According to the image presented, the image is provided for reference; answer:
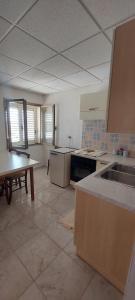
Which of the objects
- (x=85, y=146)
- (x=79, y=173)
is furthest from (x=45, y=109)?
(x=79, y=173)

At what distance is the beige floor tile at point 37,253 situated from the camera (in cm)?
135

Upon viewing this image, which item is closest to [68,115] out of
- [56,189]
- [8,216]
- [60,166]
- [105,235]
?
[60,166]

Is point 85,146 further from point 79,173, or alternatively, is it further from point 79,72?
point 79,72

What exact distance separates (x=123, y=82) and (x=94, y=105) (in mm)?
1527

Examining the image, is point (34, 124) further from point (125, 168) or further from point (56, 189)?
point (125, 168)

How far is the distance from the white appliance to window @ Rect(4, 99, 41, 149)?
101 cm

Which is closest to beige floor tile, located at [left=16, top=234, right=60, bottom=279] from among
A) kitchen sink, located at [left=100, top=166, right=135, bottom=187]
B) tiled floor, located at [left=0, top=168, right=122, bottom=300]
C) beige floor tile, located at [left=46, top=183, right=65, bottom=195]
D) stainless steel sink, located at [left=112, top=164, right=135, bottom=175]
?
tiled floor, located at [left=0, top=168, right=122, bottom=300]

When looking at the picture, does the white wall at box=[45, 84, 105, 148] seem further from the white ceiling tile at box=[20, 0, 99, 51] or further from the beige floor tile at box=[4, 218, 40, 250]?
the beige floor tile at box=[4, 218, 40, 250]

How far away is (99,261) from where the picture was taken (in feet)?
4.11

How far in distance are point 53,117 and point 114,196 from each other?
121 inches

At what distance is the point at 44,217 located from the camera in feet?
6.79

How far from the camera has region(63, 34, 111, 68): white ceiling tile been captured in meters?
1.46

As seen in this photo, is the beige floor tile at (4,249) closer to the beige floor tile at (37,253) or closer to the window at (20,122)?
the beige floor tile at (37,253)

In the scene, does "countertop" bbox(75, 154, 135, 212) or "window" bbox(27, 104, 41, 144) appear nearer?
"countertop" bbox(75, 154, 135, 212)
